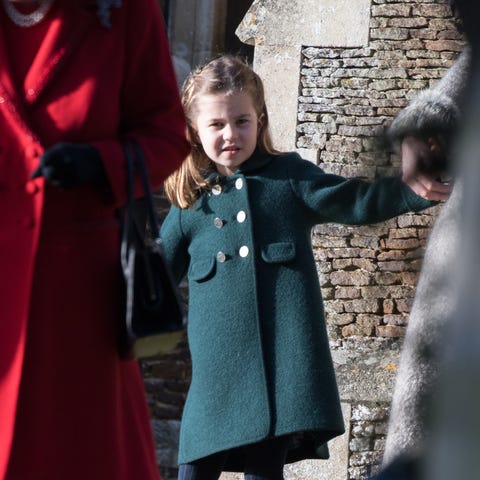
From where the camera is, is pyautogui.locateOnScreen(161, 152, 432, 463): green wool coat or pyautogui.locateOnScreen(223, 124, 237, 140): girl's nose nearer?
pyautogui.locateOnScreen(161, 152, 432, 463): green wool coat

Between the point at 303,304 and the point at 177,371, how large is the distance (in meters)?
5.45

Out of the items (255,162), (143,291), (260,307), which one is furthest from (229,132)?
(143,291)

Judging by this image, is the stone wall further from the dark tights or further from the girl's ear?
the dark tights

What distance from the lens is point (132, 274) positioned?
2.61 meters

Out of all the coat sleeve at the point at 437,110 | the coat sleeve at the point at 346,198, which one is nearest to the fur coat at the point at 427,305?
the coat sleeve at the point at 437,110

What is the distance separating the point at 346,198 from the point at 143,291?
57.7 inches

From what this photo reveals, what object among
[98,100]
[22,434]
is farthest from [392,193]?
[22,434]

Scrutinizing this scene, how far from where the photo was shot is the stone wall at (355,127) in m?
5.90

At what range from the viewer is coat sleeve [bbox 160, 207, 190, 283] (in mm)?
4266

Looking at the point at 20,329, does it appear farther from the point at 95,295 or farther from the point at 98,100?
the point at 98,100

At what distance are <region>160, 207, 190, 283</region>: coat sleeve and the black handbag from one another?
153cm

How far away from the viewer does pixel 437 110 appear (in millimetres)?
2084

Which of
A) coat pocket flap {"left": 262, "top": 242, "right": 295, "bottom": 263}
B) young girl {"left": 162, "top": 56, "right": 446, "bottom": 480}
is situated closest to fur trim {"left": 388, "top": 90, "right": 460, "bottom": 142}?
young girl {"left": 162, "top": 56, "right": 446, "bottom": 480}

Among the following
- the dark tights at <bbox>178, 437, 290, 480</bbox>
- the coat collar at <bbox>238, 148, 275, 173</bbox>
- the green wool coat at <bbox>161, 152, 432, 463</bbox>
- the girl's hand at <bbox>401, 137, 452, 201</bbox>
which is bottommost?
the dark tights at <bbox>178, 437, 290, 480</bbox>
